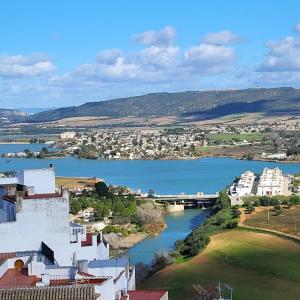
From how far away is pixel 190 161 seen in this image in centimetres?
8000

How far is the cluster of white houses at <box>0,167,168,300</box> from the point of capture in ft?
33.2

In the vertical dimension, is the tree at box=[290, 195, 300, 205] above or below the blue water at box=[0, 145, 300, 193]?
above

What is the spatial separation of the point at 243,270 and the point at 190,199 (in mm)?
23213

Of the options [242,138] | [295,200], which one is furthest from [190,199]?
[242,138]

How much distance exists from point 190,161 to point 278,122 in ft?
238

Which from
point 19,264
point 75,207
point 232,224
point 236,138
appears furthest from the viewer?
point 236,138

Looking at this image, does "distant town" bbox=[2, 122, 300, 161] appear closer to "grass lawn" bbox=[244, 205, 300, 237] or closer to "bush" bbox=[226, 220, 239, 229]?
"grass lawn" bbox=[244, 205, 300, 237]

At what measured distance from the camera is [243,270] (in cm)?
2233

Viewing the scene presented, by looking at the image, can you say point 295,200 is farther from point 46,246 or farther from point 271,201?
point 46,246

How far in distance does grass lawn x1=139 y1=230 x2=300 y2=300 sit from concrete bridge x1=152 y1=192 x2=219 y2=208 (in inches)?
649

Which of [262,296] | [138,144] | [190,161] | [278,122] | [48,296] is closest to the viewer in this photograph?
[48,296]

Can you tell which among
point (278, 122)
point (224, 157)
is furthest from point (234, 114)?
point (224, 157)

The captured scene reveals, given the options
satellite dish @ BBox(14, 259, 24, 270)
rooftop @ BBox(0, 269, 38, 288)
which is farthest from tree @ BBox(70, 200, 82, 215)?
rooftop @ BBox(0, 269, 38, 288)

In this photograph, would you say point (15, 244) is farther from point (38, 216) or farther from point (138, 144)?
point (138, 144)
